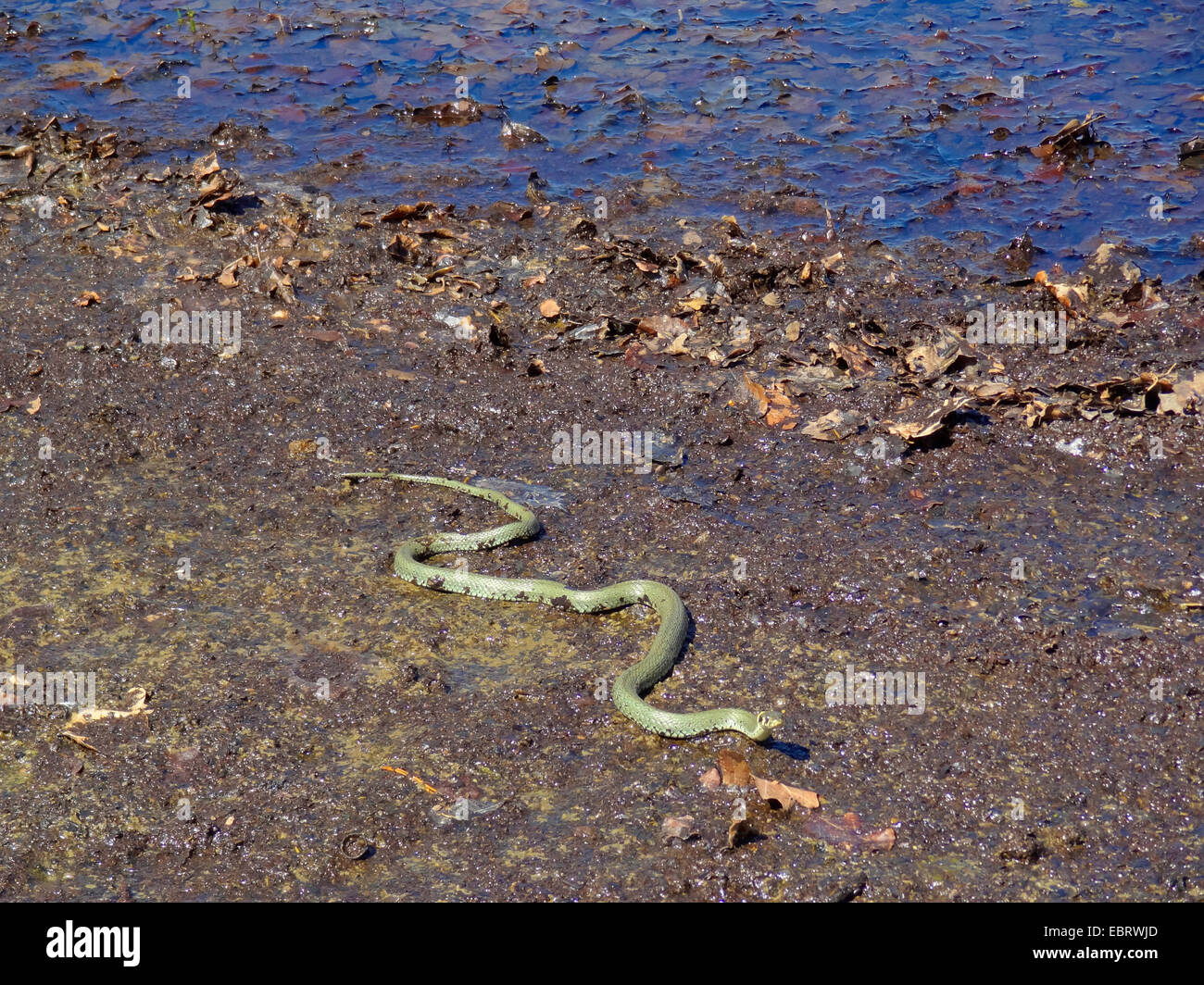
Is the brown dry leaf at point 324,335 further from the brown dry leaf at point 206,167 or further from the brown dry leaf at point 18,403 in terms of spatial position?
the brown dry leaf at point 206,167

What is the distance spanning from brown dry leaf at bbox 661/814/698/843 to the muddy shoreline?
0.04 meters

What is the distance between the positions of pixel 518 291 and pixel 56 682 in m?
5.63

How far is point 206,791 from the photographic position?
18.6 ft

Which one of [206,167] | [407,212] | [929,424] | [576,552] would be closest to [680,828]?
[576,552]

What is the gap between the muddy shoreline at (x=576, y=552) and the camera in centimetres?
544

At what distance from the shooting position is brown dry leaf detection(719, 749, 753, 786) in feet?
18.6

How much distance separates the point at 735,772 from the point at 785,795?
0.28 metres

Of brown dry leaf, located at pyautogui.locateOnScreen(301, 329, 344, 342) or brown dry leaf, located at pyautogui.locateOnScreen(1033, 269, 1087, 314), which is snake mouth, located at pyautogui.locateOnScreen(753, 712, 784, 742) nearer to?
brown dry leaf, located at pyautogui.locateOnScreen(301, 329, 344, 342)

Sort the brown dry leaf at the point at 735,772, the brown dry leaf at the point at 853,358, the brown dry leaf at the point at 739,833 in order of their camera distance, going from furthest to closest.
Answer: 1. the brown dry leaf at the point at 853,358
2. the brown dry leaf at the point at 735,772
3. the brown dry leaf at the point at 739,833

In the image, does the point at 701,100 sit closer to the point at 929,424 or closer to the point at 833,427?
the point at 833,427

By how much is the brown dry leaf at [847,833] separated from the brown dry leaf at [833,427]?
3613 mm

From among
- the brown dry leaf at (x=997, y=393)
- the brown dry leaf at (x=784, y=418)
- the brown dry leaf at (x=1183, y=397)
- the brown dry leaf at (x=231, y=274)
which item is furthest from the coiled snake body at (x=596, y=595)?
the brown dry leaf at (x=1183, y=397)

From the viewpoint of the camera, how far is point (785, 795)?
5.57 m
